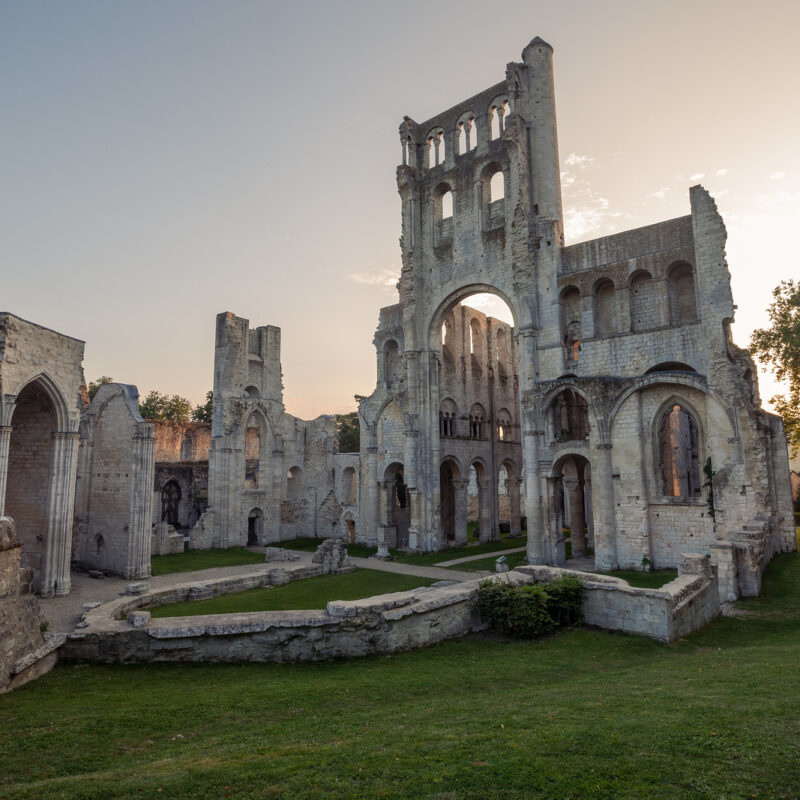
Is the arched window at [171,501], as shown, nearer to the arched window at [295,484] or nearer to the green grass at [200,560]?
the green grass at [200,560]

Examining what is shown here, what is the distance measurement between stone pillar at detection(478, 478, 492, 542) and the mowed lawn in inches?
904

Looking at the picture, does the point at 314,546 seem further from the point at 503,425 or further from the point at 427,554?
the point at 503,425

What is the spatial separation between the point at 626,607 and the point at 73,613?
15315mm

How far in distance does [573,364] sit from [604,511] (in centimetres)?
682

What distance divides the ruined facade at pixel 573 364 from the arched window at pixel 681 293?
61 millimetres

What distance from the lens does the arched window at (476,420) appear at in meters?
35.7

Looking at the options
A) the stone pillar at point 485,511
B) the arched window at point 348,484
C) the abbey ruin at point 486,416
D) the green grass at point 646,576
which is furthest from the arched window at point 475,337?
the green grass at point 646,576

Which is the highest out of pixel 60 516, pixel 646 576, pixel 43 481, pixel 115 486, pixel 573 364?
pixel 573 364

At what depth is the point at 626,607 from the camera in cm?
1316

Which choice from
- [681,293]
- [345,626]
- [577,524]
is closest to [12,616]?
[345,626]

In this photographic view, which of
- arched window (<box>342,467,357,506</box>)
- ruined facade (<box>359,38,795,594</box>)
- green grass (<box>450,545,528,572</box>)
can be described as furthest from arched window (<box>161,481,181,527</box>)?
green grass (<box>450,545,528,572</box>)

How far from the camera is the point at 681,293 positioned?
2397 centimetres

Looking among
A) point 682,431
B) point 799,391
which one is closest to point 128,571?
point 682,431

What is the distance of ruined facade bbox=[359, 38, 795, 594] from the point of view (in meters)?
21.2
